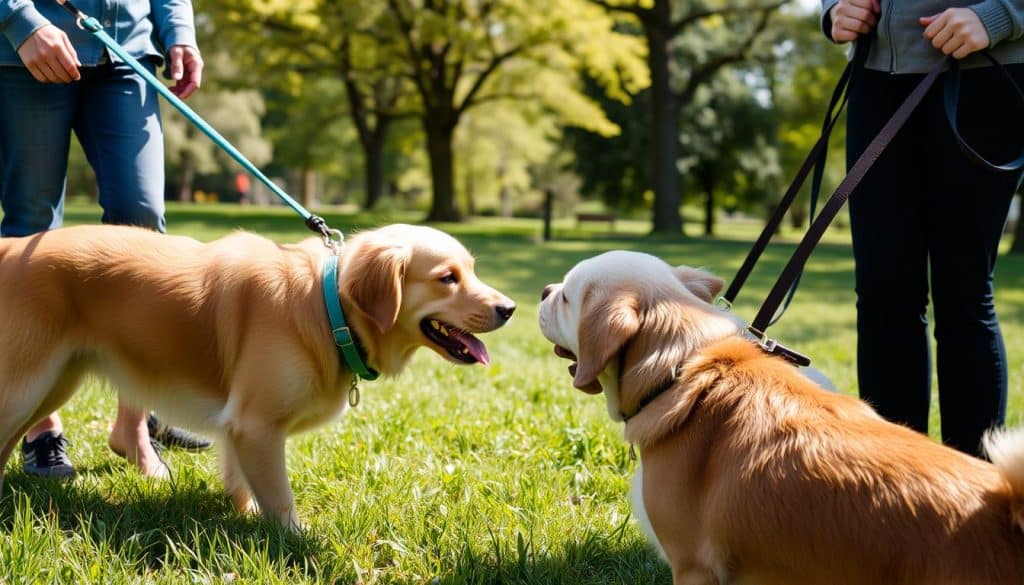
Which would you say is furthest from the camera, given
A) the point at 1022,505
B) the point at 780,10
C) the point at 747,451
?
the point at 780,10

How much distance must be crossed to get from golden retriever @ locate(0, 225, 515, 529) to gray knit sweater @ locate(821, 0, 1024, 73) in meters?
1.88

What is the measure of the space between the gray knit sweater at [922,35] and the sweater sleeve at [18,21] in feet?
11.0

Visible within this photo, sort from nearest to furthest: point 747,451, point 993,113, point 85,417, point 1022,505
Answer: point 1022,505, point 747,451, point 993,113, point 85,417

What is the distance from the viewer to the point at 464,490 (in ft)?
12.4

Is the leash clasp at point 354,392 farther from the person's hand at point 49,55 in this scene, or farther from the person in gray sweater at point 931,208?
the person in gray sweater at point 931,208

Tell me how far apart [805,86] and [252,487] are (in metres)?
38.9

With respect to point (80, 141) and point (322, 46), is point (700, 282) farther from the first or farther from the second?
point (322, 46)

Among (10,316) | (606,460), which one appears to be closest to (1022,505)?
(606,460)

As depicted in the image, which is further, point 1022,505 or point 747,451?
point 747,451

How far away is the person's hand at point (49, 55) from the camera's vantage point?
353 cm

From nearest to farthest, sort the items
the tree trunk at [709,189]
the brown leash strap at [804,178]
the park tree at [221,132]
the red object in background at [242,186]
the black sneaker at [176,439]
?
the brown leash strap at [804,178] < the black sneaker at [176,439] < the tree trunk at [709,189] < the park tree at [221,132] < the red object in background at [242,186]

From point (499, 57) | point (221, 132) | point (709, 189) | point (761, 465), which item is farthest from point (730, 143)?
point (761, 465)

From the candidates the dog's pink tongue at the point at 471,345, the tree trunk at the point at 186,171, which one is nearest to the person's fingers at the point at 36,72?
the dog's pink tongue at the point at 471,345

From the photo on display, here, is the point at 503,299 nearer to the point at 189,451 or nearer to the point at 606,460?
the point at 606,460
